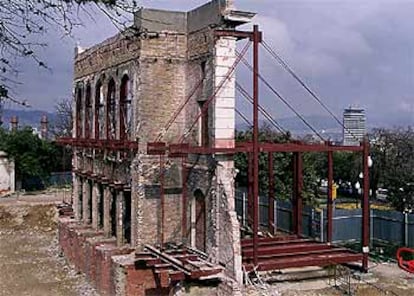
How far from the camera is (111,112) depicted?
21.3m

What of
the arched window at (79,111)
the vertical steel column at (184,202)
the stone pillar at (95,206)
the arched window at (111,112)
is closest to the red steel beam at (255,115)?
the vertical steel column at (184,202)

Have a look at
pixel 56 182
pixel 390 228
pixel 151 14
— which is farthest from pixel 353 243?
pixel 56 182

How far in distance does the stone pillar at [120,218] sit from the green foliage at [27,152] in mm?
24408

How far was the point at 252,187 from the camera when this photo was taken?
15.7 m

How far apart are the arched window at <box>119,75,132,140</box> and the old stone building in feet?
0.11

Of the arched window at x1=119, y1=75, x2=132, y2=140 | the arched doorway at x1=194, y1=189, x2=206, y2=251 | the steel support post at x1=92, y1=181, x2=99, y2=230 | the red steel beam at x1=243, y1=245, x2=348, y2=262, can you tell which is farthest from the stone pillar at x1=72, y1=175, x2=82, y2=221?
the red steel beam at x1=243, y1=245, x2=348, y2=262

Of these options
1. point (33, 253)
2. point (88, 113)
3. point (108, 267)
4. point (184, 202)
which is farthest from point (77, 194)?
point (184, 202)

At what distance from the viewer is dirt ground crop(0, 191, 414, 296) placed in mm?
15617

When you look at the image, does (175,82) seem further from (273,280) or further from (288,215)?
(288,215)

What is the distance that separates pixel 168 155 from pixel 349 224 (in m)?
9.16

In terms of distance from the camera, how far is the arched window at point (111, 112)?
20.9m

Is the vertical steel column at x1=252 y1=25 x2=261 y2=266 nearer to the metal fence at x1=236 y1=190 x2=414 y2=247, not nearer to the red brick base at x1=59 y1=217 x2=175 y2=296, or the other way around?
the red brick base at x1=59 y1=217 x2=175 y2=296

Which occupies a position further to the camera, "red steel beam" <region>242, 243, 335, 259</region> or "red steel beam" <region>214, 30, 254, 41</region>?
"red steel beam" <region>242, 243, 335, 259</region>

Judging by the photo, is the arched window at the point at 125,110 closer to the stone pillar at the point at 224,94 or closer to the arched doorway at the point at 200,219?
the arched doorway at the point at 200,219
